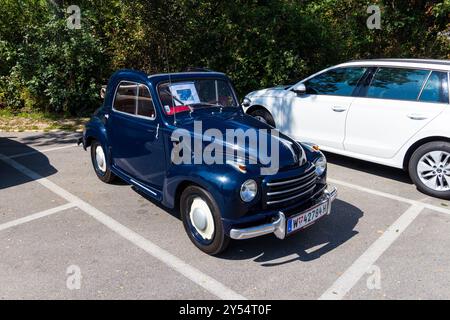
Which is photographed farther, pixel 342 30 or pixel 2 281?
pixel 342 30

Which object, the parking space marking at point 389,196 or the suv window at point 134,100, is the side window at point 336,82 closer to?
the parking space marking at point 389,196

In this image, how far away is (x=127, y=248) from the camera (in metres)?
4.10

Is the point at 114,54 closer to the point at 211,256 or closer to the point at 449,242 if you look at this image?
the point at 211,256

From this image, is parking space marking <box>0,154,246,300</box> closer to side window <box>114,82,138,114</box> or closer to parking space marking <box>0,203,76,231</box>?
parking space marking <box>0,203,76,231</box>

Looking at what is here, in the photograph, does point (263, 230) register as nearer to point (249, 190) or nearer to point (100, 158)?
point (249, 190)

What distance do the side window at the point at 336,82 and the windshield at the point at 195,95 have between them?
2.14 m

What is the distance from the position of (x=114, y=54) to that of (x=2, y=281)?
8.14 meters

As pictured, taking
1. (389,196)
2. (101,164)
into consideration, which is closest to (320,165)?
(389,196)

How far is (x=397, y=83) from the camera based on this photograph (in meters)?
5.82

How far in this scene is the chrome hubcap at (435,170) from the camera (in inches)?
209

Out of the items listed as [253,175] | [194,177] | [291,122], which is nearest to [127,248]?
[194,177]

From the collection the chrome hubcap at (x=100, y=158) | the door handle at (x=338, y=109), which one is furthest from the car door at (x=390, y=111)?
the chrome hubcap at (x=100, y=158)

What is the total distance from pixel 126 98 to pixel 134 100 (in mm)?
224

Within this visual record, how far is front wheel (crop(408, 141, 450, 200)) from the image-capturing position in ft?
17.4
